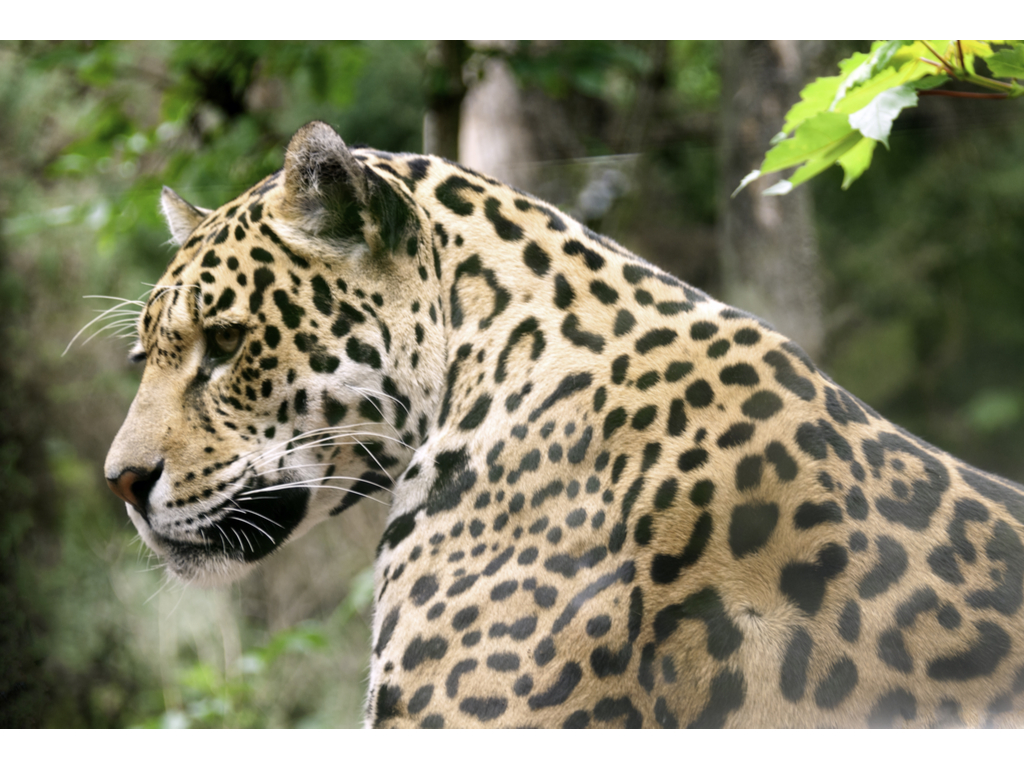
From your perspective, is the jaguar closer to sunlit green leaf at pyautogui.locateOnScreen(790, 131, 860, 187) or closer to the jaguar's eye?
the jaguar's eye

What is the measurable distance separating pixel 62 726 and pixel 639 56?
8.47ft

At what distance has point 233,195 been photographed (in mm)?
2297

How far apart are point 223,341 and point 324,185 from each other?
0.38 m

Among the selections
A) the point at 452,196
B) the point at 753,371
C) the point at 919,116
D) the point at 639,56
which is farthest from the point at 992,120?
the point at 452,196

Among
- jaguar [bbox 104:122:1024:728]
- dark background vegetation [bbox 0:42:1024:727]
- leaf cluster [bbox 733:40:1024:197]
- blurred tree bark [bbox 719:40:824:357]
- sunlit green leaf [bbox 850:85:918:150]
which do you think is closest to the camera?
jaguar [bbox 104:122:1024:728]

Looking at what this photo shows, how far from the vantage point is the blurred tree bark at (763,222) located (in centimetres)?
319

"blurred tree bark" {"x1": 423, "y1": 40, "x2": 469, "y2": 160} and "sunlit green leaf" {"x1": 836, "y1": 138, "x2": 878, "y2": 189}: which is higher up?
"blurred tree bark" {"x1": 423, "y1": 40, "x2": 469, "y2": 160}

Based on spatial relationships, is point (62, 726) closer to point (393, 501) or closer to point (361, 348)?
point (393, 501)

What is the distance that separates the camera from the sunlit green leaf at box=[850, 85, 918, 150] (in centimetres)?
165

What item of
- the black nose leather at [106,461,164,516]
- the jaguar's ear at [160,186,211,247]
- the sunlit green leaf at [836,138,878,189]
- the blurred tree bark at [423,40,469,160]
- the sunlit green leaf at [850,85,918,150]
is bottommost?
the black nose leather at [106,461,164,516]

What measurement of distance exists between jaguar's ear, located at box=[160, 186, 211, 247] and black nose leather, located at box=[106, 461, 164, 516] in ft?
1.89

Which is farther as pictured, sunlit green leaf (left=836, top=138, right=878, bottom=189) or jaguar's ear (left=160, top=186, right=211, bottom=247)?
jaguar's ear (left=160, top=186, right=211, bottom=247)

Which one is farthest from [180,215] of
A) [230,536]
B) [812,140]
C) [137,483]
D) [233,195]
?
[812,140]

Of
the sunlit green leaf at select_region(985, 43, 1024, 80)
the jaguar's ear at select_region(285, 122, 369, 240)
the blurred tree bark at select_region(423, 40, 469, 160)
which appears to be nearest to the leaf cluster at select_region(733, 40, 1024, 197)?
the sunlit green leaf at select_region(985, 43, 1024, 80)
